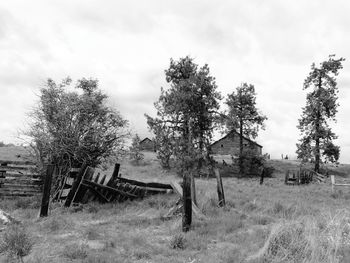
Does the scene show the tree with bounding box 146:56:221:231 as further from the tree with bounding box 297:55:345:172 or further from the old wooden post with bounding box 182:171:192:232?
the old wooden post with bounding box 182:171:192:232

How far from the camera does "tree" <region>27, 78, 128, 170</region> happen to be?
13164 mm

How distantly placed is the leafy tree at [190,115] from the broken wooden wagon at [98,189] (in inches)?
963

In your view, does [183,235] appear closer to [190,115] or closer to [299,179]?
[299,179]

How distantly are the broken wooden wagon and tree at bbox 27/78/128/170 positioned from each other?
101 cm

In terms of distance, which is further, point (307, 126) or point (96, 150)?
point (307, 126)

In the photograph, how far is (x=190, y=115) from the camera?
3775 centimetres

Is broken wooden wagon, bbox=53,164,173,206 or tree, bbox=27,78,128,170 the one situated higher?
tree, bbox=27,78,128,170

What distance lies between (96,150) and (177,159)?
76.8ft

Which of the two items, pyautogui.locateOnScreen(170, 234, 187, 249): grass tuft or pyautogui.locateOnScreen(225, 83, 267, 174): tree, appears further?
pyautogui.locateOnScreen(225, 83, 267, 174): tree

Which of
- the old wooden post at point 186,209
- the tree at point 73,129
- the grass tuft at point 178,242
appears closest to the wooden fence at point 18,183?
the tree at point 73,129

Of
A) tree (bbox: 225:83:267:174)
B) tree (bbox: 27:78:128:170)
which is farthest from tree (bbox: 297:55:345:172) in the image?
tree (bbox: 27:78:128:170)

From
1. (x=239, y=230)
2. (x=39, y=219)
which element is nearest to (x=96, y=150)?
(x=39, y=219)

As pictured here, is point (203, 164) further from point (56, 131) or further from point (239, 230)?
point (239, 230)

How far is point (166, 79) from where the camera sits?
139 ft
